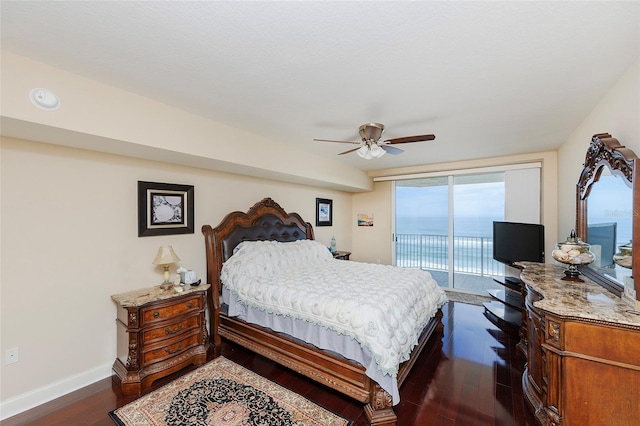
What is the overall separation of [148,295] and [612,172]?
4.05 meters

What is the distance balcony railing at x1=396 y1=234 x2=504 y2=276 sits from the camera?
523 cm

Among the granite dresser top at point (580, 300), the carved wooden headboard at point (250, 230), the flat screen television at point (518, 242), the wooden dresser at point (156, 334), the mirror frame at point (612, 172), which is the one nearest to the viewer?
the granite dresser top at point (580, 300)

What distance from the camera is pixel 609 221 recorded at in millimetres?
2008

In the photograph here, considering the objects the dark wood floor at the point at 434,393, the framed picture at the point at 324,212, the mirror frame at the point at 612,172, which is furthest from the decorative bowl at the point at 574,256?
the framed picture at the point at 324,212

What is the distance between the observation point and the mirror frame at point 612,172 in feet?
5.16

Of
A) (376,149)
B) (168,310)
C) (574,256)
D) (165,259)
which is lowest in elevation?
(168,310)

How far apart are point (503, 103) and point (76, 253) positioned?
13.4ft

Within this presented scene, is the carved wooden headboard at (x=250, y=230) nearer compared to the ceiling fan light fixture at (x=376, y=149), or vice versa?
the ceiling fan light fixture at (x=376, y=149)

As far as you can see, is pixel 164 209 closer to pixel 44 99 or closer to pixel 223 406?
pixel 44 99

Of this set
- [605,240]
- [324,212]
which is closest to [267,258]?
A: [324,212]

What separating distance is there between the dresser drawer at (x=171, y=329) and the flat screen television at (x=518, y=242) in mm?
4190

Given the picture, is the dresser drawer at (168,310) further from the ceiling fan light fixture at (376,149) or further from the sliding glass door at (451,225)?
the sliding glass door at (451,225)

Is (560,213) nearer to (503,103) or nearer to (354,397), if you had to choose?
(503,103)

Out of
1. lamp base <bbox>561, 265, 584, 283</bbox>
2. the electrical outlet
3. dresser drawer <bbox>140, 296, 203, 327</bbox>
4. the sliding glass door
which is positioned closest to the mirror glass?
lamp base <bbox>561, 265, 584, 283</bbox>
